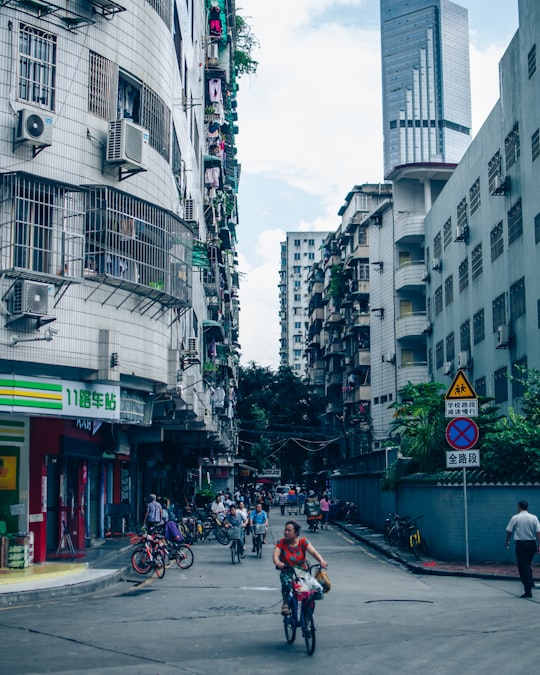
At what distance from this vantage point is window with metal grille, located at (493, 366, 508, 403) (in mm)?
34412

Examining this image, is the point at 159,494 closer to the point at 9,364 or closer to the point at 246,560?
the point at 246,560

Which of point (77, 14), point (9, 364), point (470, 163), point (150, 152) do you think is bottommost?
point (9, 364)

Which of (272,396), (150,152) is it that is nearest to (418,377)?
(272,396)

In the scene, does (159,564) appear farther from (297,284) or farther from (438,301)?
(297,284)

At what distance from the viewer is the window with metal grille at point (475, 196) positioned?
38031 mm

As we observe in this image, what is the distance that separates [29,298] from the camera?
683 inches

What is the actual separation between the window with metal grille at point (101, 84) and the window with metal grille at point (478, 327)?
2138 cm

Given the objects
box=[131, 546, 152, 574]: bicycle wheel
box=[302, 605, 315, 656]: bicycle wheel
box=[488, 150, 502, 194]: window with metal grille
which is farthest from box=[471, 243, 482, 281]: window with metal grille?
box=[302, 605, 315, 656]: bicycle wheel

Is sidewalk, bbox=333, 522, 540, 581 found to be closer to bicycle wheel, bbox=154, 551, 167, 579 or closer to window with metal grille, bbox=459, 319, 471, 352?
bicycle wheel, bbox=154, 551, 167, 579

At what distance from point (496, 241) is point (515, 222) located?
8.91ft

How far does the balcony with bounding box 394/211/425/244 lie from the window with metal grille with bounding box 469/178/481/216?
45.6ft

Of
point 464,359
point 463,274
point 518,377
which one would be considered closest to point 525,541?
point 518,377

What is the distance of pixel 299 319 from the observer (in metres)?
156

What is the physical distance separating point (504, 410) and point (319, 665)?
26111mm
